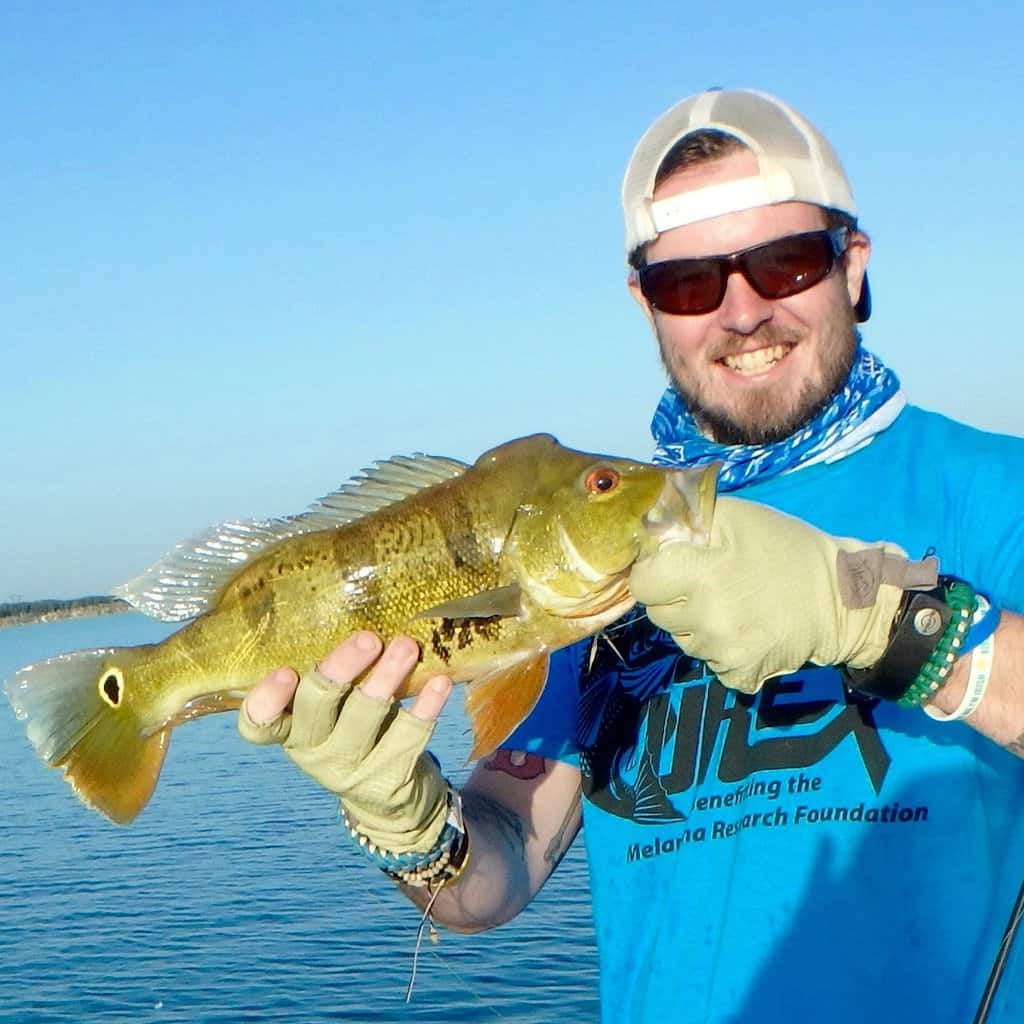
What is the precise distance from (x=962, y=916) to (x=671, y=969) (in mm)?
795

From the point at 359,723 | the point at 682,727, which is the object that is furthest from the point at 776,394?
the point at 359,723

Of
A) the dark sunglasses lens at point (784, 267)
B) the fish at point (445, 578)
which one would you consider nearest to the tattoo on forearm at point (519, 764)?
the fish at point (445, 578)

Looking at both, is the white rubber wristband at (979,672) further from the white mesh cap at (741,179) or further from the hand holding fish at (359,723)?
the white mesh cap at (741,179)

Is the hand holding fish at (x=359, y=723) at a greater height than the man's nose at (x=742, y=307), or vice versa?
the man's nose at (x=742, y=307)

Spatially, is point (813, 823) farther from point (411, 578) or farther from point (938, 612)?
point (411, 578)

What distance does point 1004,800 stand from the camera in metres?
3.17

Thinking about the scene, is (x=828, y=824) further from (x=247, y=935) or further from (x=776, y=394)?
(x=247, y=935)

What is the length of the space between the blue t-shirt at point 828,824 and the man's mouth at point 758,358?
0.36 metres

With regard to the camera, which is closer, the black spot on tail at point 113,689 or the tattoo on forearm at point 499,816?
the black spot on tail at point 113,689

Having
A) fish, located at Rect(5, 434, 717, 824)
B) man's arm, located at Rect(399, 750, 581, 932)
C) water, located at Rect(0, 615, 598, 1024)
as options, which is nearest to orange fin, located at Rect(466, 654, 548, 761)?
fish, located at Rect(5, 434, 717, 824)

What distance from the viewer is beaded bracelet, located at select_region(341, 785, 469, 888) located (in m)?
3.72

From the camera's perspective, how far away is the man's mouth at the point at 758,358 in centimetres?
378

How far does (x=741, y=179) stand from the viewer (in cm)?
369

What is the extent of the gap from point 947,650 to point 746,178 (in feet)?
5.45
